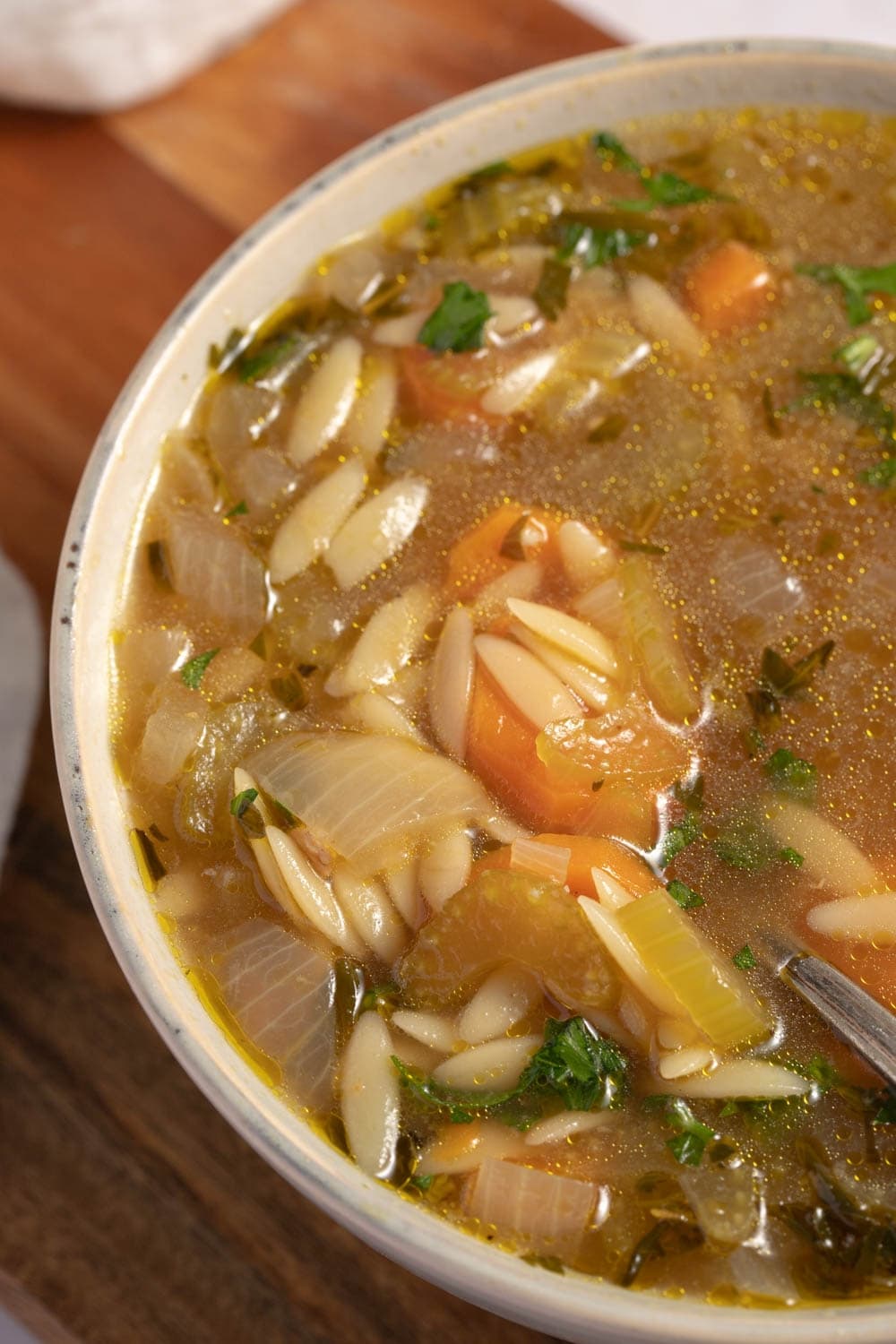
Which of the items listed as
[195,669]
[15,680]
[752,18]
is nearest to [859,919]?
[195,669]

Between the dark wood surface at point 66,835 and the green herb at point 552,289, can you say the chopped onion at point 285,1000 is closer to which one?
the dark wood surface at point 66,835

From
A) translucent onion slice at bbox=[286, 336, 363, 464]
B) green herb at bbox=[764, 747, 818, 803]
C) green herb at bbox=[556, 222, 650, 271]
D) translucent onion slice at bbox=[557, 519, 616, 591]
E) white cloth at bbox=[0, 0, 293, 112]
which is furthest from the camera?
white cloth at bbox=[0, 0, 293, 112]

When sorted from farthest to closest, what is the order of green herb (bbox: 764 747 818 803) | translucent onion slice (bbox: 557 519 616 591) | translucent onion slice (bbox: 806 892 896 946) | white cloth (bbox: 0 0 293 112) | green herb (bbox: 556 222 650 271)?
white cloth (bbox: 0 0 293 112) < green herb (bbox: 556 222 650 271) < translucent onion slice (bbox: 557 519 616 591) < green herb (bbox: 764 747 818 803) < translucent onion slice (bbox: 806 892 896 946)

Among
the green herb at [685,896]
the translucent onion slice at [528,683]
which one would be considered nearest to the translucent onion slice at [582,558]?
the translucent onion slice at [528,683]

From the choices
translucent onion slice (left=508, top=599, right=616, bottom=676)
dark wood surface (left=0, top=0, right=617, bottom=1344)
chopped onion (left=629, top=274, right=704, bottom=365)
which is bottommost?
dark wood surface (left=0, top=0, right=617, bottom=1344)

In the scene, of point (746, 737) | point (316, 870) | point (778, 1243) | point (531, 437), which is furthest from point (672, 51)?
point (778, 1243)

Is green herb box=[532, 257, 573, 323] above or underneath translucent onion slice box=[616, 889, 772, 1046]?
above

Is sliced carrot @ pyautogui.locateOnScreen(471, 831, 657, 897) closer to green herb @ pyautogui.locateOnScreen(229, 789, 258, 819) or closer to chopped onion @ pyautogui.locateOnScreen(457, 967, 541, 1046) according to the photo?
chopped onion @ pyautogui.locateOnScreen(457, 967, 541, 1046)

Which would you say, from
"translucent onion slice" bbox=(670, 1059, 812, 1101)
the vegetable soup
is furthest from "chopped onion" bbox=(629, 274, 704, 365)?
"translucent onion slice" bbox=(670, 1059, 812, 1101)
